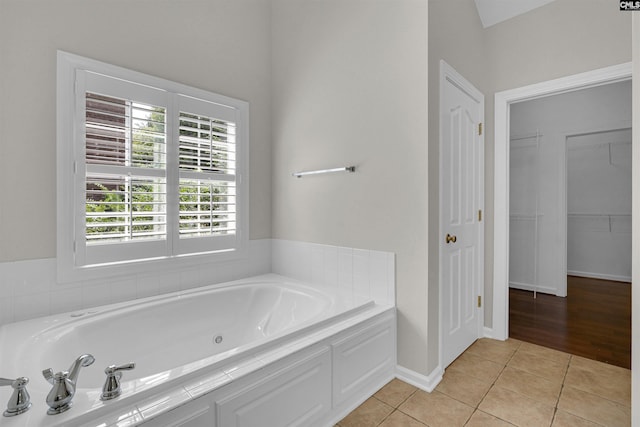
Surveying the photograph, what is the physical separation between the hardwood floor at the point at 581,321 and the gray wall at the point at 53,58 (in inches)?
130

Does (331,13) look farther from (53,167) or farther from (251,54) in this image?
(53,167)

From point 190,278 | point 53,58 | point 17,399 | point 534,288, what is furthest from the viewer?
point 534,288

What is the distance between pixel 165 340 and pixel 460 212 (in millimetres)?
2145

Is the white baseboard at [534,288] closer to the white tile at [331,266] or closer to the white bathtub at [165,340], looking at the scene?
the white tile at [331,266]

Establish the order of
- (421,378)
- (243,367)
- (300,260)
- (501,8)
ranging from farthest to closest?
1. (300,260)
2. (501,8)
3. (421,378)
4. (243,367)

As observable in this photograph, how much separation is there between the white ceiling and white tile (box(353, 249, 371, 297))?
7.01 feet

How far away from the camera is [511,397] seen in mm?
1816

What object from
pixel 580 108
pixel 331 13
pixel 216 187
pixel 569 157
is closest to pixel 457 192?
pixel 331 13

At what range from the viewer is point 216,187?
2.50 meters

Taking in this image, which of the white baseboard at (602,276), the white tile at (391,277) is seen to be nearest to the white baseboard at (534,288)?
the white baseboard at (602,276)

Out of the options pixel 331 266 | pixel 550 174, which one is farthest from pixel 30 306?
pixel 550 174

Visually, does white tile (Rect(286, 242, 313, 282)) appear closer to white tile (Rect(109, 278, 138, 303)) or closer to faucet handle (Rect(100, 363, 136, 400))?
white tile (Rect(109, 278, 138, 303))

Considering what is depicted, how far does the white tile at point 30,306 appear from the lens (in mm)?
1701

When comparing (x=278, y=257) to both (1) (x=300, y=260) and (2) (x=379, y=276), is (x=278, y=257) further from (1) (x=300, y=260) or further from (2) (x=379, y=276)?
(2) (x=379, y=276)
